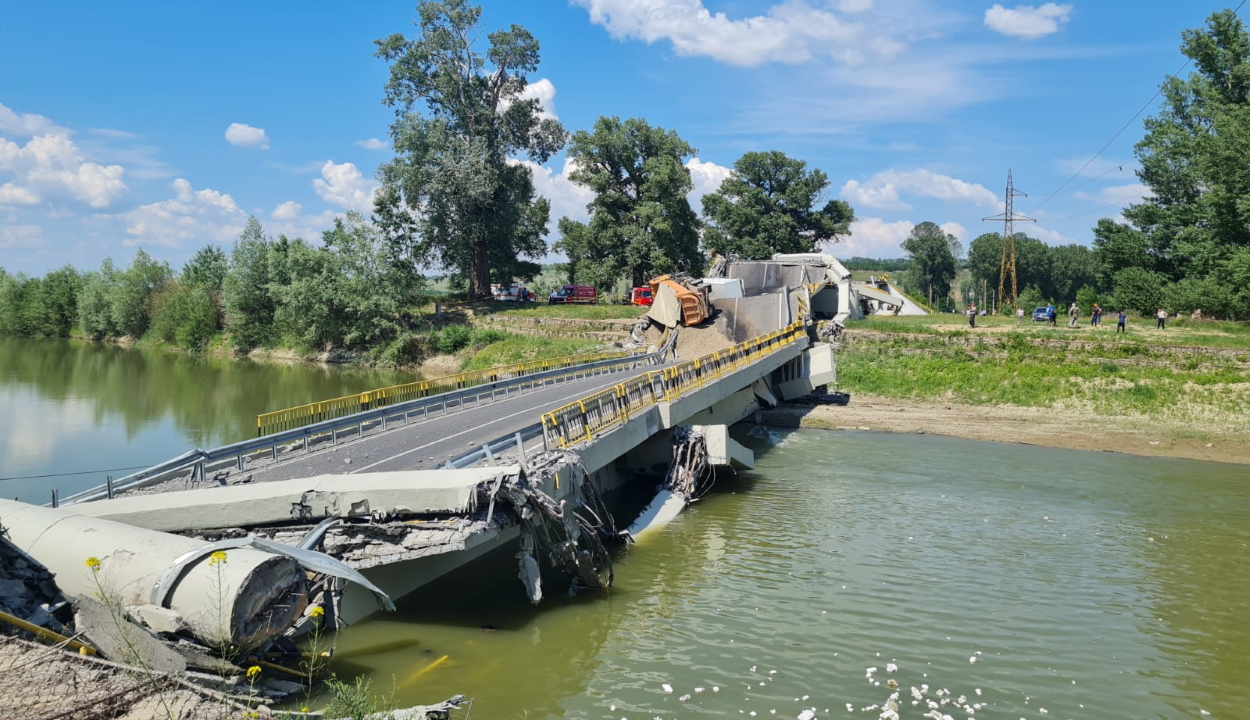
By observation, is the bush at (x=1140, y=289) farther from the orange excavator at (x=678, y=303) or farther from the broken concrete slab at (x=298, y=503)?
the broken concrete slab at (x=298, y=503)

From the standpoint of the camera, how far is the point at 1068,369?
4050 centimetres

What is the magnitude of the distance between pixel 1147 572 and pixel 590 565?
39.6 ft

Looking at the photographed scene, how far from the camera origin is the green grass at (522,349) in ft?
187

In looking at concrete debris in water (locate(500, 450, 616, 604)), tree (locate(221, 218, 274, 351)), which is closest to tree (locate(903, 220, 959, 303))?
Result: tree (locate(221, 218, 274, 351))

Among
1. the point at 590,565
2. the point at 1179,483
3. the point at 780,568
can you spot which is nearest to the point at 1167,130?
the point at 1179,483

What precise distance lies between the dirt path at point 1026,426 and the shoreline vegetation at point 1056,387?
44mm

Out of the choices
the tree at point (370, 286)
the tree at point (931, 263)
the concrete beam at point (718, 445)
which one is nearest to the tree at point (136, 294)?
the tree at point (370, 286)

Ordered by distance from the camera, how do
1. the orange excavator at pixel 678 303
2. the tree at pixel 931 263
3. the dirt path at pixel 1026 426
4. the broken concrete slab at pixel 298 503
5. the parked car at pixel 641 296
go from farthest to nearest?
the tree at pixel 931 263, the parked car at pixel 641 296, the orange excavator at pixel 678 303, the dirt path at pixel 1026 426, the broken concrete slab at pixel 298 503

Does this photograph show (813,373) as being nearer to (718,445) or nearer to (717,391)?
(717,391)

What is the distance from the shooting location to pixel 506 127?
225ft

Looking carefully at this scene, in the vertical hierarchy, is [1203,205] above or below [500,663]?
above

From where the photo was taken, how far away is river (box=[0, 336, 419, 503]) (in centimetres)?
2705

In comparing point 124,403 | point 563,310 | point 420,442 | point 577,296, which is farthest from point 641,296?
point 420,442

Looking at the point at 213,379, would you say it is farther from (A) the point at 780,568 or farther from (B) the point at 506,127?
(A) the point at 780,568
